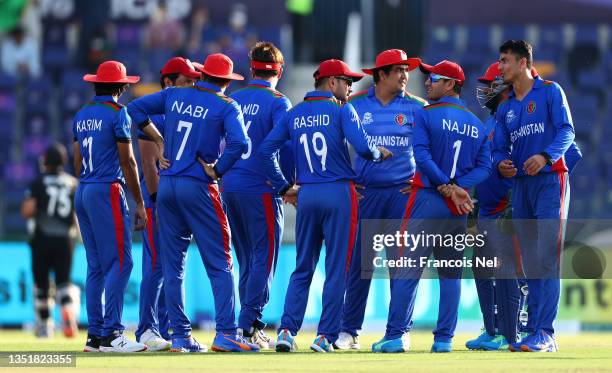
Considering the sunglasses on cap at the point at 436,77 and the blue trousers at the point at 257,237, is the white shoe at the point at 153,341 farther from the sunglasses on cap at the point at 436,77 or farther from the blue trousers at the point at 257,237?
the sunglasses on cap at the point at 436,77

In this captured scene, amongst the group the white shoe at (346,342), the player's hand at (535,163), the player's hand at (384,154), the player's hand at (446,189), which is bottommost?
the white shoe at (346,342)

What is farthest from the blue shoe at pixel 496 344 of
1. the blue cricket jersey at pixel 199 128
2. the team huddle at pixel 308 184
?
the blue cricket jersey at pixel 199 128

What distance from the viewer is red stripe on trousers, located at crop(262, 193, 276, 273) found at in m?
10.6

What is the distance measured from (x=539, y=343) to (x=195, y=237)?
293 cm

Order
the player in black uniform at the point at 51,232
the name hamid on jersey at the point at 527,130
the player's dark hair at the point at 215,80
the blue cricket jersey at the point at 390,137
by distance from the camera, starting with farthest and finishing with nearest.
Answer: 1. the player in black uniform at the point at 51,232
2. the blue cricket jersey at the point at 390,137
3. the name hamid on jersey at the point at 527,130
4. the player's dark hair at the point at 215,80

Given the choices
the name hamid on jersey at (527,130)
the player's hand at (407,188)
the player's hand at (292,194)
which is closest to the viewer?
the name hamid on jersey at (527,130)

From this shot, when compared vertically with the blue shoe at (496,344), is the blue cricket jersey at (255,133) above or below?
above

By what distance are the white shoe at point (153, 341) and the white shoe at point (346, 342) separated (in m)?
1.49

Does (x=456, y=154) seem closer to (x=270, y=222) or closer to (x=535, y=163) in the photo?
(x=535, y=163)

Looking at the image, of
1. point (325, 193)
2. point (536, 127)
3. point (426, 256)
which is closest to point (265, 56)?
point (325, 193)

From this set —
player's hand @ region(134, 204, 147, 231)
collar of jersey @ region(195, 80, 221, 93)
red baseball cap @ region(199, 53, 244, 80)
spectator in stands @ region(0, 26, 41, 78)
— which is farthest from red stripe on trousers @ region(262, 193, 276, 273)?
spectator in stands @ region(0, 26, 41, 78)

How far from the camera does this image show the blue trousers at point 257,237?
10.6 meters

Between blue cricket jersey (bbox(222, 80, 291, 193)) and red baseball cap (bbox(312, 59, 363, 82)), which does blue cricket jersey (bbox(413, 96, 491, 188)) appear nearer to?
red baseball cap (bbox(312, 59, 363, 82))

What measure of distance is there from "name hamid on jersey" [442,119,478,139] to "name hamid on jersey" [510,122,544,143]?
52 cm
